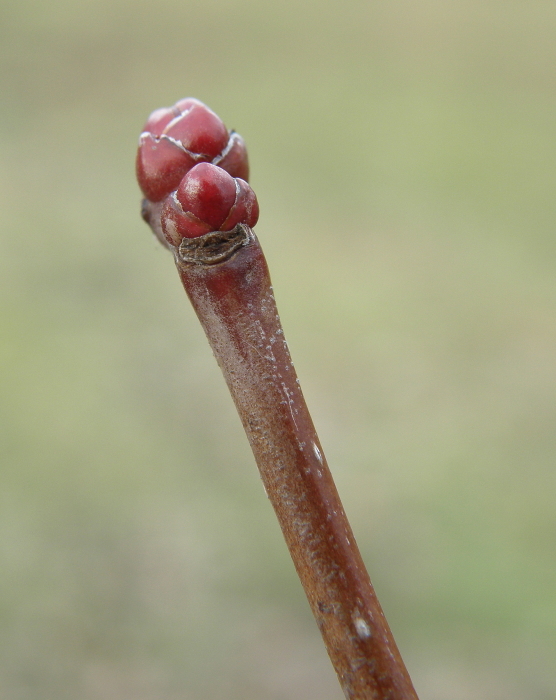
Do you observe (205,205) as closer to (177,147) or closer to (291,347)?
(177,147)

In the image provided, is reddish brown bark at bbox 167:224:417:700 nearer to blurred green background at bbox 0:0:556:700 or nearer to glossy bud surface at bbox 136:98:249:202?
glossy bud surface at bbox 136:98:249:202

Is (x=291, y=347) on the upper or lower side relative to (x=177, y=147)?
upper

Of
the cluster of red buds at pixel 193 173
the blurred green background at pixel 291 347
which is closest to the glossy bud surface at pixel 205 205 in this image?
the cluster of red buds at pixel 193 173

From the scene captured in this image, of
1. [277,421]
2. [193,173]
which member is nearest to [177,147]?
[193,173]

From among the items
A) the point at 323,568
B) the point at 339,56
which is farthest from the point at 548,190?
the point at 323,568

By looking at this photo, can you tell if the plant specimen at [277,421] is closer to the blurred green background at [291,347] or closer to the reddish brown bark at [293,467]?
the reddish brown bark at [293,467]

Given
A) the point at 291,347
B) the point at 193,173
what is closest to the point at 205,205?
the point at 193,173

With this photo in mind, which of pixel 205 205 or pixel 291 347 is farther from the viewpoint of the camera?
pixel 291 347

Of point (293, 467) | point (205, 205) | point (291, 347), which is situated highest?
point (291, 347)
